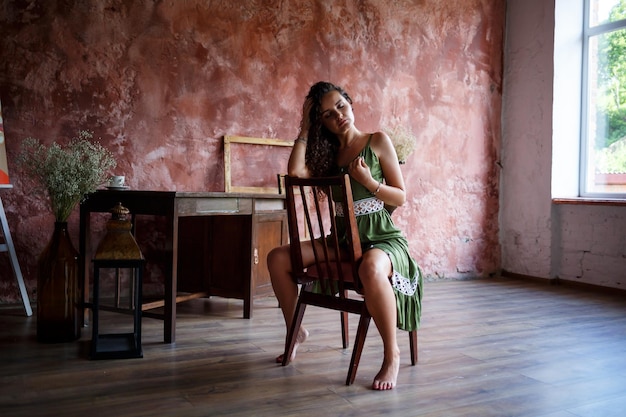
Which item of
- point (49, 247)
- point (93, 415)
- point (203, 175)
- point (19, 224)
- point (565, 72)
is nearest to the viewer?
point (93, 415)

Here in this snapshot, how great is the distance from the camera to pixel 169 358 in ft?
8.96

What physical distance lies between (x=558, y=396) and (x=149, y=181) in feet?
10.2

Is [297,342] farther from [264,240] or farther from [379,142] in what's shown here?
[264,240]

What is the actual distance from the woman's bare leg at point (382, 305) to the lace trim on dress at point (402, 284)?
66mm

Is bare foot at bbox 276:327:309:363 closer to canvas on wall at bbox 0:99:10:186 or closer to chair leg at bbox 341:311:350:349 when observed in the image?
chair leg at bbox 341:311:350:349

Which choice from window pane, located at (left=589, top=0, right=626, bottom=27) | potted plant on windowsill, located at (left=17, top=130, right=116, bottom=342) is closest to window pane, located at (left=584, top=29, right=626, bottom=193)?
window pane, located at (left=589, top=0, right=626, bottom=27)

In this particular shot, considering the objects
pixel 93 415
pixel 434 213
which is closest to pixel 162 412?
pixel 93 415

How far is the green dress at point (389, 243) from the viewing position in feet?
8.21

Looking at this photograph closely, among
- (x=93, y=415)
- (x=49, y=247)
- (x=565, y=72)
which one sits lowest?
(x=93, y=415)

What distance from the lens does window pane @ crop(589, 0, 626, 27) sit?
17.4 feet

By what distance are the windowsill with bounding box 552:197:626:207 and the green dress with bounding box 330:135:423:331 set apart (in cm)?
307

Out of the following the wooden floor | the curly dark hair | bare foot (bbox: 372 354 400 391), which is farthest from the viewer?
the curly dark hair

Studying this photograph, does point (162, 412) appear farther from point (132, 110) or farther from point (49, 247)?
point (132, 110)

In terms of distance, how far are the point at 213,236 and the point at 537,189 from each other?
337 cm
